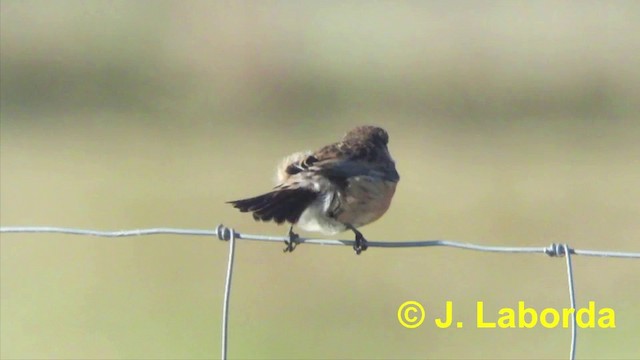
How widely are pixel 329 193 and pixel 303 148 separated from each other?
29.5 feet

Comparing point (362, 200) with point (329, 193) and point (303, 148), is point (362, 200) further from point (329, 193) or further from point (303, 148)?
point (303, 148)

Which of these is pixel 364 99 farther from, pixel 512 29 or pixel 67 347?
pixel 67 347

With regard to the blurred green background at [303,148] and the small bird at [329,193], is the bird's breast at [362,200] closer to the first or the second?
the small bird at [329,193]

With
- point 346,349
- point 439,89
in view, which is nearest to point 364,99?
point 439,89

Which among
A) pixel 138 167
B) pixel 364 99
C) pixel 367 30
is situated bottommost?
pixel 138 167

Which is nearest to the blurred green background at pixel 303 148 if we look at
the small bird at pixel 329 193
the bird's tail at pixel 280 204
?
the small bird at pixel 329 193

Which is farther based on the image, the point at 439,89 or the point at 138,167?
the point at 439,89

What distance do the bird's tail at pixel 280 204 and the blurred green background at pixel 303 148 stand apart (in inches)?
109

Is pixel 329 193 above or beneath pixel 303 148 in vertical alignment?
beneath

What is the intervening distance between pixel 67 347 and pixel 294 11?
641 inches

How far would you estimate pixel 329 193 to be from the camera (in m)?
4.48

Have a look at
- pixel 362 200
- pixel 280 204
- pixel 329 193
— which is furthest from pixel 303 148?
pixel 280 204

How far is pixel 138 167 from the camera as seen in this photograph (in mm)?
14523

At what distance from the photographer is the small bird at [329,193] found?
4.34 metres
